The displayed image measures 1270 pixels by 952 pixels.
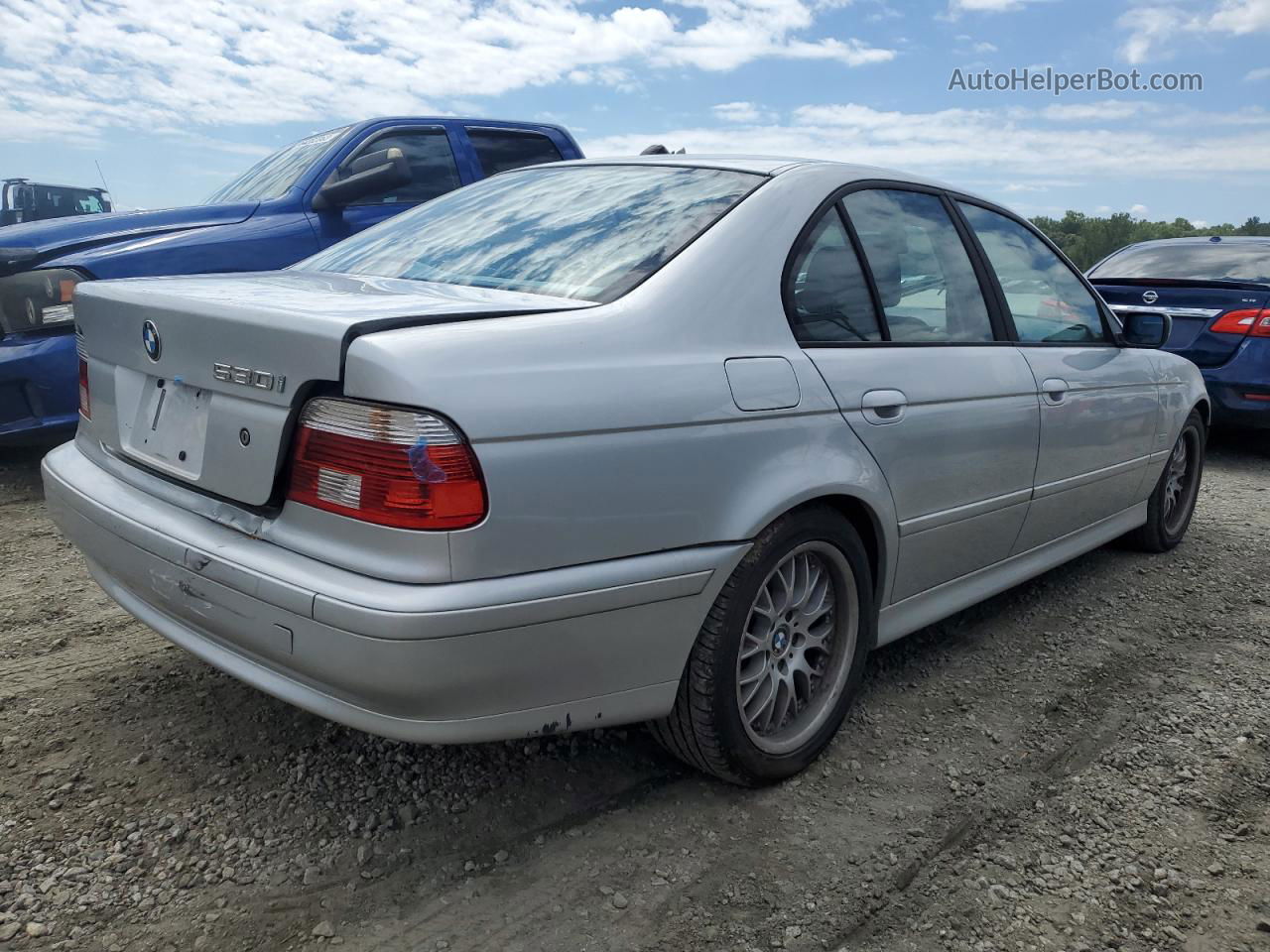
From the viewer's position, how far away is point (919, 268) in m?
2.97

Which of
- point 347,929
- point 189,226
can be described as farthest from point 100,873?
point 189,226

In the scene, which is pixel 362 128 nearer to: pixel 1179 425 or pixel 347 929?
pixel 1179 425

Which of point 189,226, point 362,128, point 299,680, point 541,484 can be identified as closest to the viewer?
point 541,484

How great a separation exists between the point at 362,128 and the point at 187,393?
3933mm

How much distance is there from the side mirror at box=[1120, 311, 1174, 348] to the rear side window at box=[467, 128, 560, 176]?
11.9ft

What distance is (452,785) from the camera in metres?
2.42

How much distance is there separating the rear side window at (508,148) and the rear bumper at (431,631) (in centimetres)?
447

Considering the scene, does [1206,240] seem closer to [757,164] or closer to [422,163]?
[422,163]

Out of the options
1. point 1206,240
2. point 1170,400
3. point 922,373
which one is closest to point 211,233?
point 922,373

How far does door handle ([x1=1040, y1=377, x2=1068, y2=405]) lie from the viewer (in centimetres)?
326

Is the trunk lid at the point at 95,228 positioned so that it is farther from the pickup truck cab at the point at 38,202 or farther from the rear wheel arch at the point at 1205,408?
the pickup truck cab at the point at 38,202

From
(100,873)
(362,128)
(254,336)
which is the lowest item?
(100,873)

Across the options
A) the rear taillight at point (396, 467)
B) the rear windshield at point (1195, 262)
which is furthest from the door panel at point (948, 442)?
the rear windshield at point (1195, 262)

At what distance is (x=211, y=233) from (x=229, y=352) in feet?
10.8
